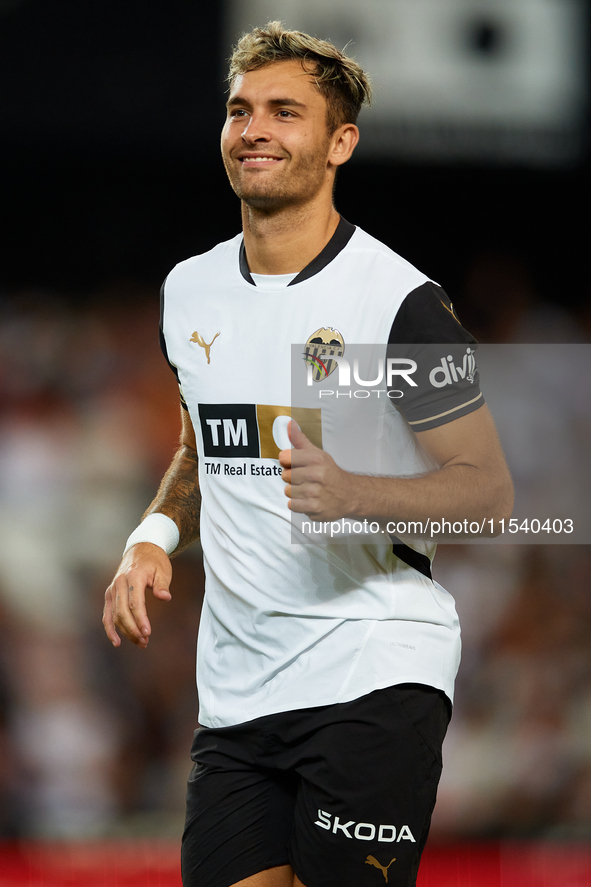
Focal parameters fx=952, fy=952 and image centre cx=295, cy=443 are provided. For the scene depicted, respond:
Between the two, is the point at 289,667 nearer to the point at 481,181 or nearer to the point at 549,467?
the point at 549,467

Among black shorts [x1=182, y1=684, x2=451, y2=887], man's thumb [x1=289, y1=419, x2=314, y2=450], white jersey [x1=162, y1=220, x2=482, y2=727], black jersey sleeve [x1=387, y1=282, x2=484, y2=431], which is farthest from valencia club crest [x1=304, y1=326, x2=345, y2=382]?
black shorts [x1=182, y1=684, x2=451, y2=887]

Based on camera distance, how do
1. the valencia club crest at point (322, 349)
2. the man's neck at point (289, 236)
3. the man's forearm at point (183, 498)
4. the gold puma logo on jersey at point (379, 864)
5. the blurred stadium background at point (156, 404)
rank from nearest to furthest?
1. the gold puma logo on jersey at point (379, 864)
2. the valencia club crest at point (322, 349)
3. the man's neck at point (289, 236)
4. the man's forearm at point (183, 498)
5. the blurred stadium background at point (156, 404)

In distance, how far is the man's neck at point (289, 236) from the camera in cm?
195

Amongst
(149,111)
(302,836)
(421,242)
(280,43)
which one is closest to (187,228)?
(149,111)

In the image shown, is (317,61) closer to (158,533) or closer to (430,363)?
(430,363)

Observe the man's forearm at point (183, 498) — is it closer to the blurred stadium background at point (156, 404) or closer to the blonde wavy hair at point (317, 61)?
the blonde wavy hair at point (317, 61)

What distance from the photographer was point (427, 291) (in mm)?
1800

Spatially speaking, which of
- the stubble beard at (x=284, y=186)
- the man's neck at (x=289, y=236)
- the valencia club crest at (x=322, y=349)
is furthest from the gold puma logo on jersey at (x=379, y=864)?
the stubble beard at (x=284, y=186)

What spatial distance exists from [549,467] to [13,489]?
7.91 feet

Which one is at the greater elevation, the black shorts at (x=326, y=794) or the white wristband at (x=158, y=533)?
the white wristband at (x=158, y=533)

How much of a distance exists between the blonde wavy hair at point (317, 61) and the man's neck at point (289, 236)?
20 centimetres

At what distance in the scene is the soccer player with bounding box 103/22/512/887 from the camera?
172 cm

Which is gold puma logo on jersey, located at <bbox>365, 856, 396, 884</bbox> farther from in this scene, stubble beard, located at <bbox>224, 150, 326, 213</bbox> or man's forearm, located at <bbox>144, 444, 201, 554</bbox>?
stubble beard, located at <bbox>224, 150, 326, 213</bbox>

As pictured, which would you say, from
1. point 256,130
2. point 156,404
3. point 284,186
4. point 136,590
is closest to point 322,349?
point 284,186
